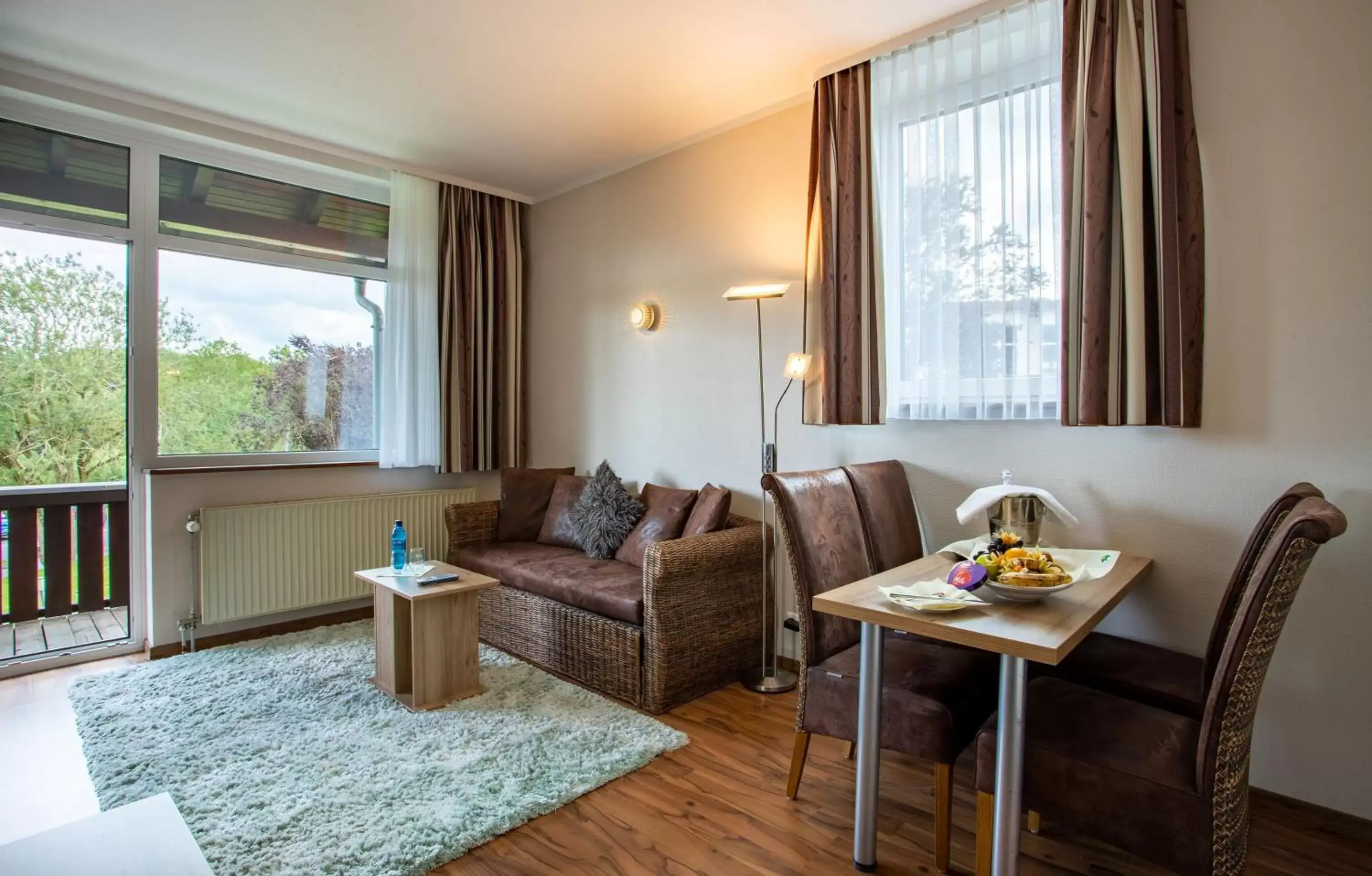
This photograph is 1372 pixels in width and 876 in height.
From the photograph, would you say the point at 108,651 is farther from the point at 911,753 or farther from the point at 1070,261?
the point at 1070,261

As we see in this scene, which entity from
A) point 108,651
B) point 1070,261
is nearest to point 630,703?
point 1070,261

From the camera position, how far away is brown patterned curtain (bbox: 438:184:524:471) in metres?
4.42

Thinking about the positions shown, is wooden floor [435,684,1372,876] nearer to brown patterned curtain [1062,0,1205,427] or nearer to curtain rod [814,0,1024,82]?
brown patterned curtain [1062,0,1205,427]

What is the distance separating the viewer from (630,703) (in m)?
2.93

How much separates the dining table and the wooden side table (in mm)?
1759

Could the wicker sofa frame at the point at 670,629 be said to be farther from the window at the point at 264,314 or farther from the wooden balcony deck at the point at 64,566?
the wooden balcony deck at the point at 64,566

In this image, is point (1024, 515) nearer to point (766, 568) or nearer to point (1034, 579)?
point (1034, 579)

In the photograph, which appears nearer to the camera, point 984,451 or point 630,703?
point 984,451

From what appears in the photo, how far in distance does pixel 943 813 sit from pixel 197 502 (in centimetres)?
382

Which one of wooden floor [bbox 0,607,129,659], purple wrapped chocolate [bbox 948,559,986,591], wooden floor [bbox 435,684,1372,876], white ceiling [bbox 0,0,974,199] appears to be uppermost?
white ceiling [bbox 0,0,974,199]

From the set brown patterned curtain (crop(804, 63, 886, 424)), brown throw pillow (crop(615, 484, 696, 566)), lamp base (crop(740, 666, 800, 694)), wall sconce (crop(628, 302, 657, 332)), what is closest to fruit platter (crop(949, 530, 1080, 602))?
brown patterned curtain (crop(804, 63, 886, 424))

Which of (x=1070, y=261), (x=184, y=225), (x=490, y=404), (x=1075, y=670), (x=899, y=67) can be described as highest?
(x=899, y=67)

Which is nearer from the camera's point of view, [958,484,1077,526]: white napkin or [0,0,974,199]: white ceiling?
[958,484,1077,526]: white napkin

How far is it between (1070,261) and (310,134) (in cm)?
385
